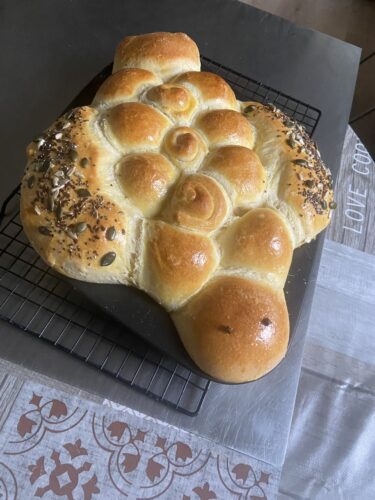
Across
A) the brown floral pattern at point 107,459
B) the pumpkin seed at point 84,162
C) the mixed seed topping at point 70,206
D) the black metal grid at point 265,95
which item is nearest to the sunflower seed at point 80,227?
the mixed seed topping at point 70,206

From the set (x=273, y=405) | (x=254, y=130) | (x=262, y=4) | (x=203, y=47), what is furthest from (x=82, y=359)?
(x=262, y=4)

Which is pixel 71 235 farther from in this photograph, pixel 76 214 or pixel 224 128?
pixel 224 128

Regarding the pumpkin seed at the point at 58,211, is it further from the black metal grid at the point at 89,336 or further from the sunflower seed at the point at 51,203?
the black metal grid at the point at 89,336

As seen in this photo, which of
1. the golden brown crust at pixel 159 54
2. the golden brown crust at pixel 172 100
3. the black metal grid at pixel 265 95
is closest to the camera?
the golden brown crust at pixel 172 100

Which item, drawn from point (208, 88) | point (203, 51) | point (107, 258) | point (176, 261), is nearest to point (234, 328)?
point (176, 261)

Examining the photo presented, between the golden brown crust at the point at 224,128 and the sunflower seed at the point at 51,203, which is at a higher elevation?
the golden brown crust at the point at 224,128

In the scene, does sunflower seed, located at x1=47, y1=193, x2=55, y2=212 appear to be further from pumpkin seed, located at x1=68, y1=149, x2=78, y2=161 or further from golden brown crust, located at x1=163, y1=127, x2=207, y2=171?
golden brown crust, located at x1=163, y1=127, x2=207, y2=171

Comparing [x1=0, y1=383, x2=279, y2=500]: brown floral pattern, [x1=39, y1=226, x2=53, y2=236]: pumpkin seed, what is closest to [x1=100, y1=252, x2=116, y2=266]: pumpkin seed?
[x1=39, y1=226, x2=53, y2=236]: pumpkin seed

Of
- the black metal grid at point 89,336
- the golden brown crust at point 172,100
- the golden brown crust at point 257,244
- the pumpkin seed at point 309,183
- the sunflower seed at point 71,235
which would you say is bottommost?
the black metal grid at point 89,336
